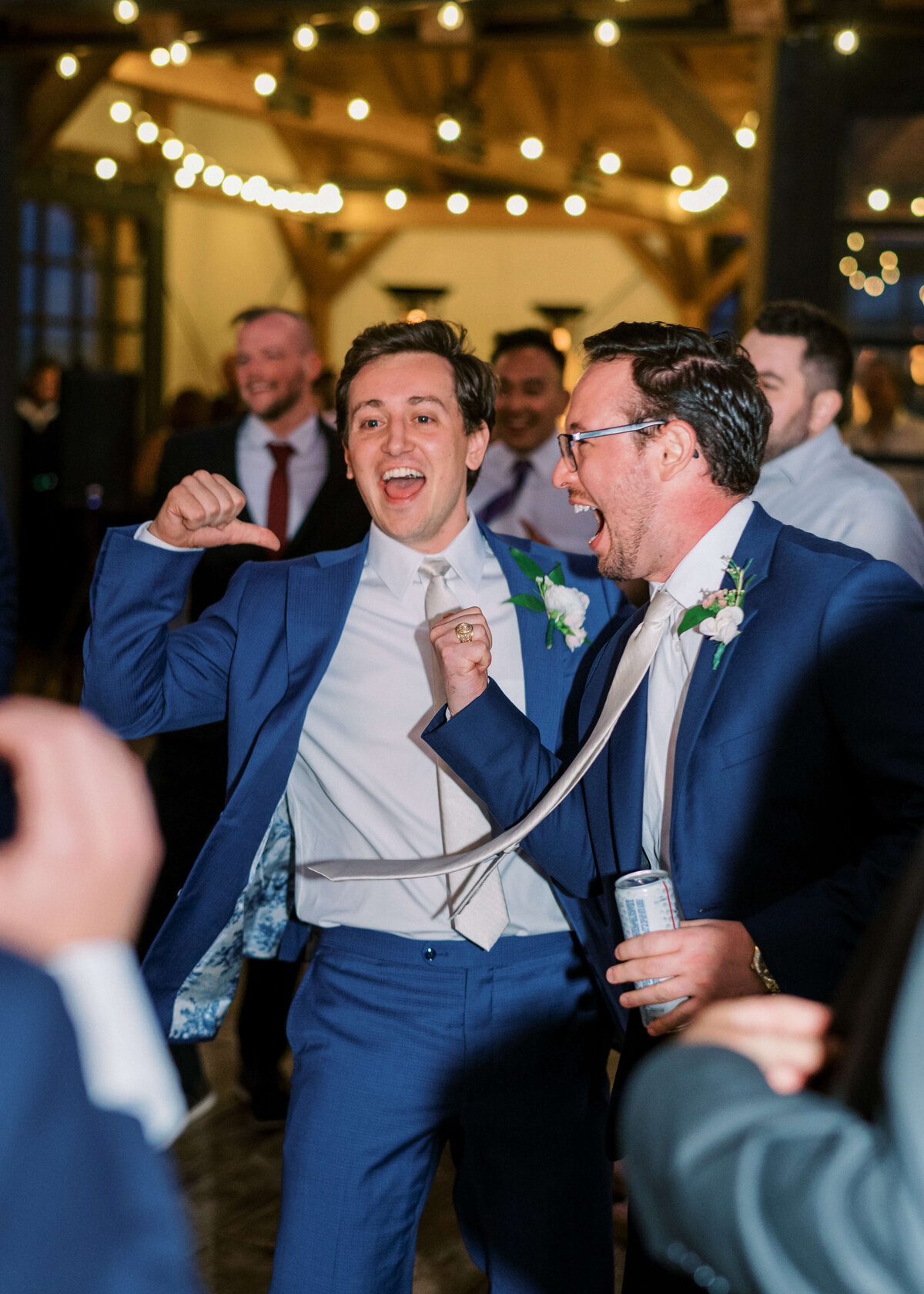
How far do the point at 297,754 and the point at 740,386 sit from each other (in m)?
0.86

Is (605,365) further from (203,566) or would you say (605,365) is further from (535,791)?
(203,566)

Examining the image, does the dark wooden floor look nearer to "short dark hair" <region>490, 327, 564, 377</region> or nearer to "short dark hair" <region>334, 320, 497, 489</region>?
"short dark hair" <region>334, 320, 497, 489</region>

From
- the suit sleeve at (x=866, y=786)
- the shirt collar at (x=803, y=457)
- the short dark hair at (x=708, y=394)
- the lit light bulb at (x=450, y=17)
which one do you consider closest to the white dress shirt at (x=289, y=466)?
the shirt collar at (x=803, y=457)

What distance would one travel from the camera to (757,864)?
5.37 ft

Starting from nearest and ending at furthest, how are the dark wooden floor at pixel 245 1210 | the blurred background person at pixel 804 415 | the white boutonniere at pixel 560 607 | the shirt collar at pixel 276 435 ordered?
the white boutonniere at pixel 560 607, the dark wooden floor at pixel 245 1210, the blurred background person at pixel 804 415, the shirt collar at pixel 276 435

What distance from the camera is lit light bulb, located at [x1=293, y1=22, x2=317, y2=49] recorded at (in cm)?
607

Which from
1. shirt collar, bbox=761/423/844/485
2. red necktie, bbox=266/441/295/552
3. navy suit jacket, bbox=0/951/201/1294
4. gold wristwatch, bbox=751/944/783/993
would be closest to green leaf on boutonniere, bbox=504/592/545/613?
gold wristwatch, bbox=751/944/783/993

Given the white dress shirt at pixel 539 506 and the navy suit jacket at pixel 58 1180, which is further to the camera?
the white dress shirt at pixel 539 506

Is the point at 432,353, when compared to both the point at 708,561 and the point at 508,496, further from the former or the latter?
the point at 508,496

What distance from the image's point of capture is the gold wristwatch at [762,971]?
1.53 meters

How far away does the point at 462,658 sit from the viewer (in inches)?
72.2

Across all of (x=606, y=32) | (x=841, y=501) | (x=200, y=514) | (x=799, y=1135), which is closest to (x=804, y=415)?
(x=841, y=501)

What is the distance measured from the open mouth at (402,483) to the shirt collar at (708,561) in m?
0.48

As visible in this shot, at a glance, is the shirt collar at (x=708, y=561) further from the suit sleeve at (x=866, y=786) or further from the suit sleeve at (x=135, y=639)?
the suit sleeve at (x=135, y=639)
